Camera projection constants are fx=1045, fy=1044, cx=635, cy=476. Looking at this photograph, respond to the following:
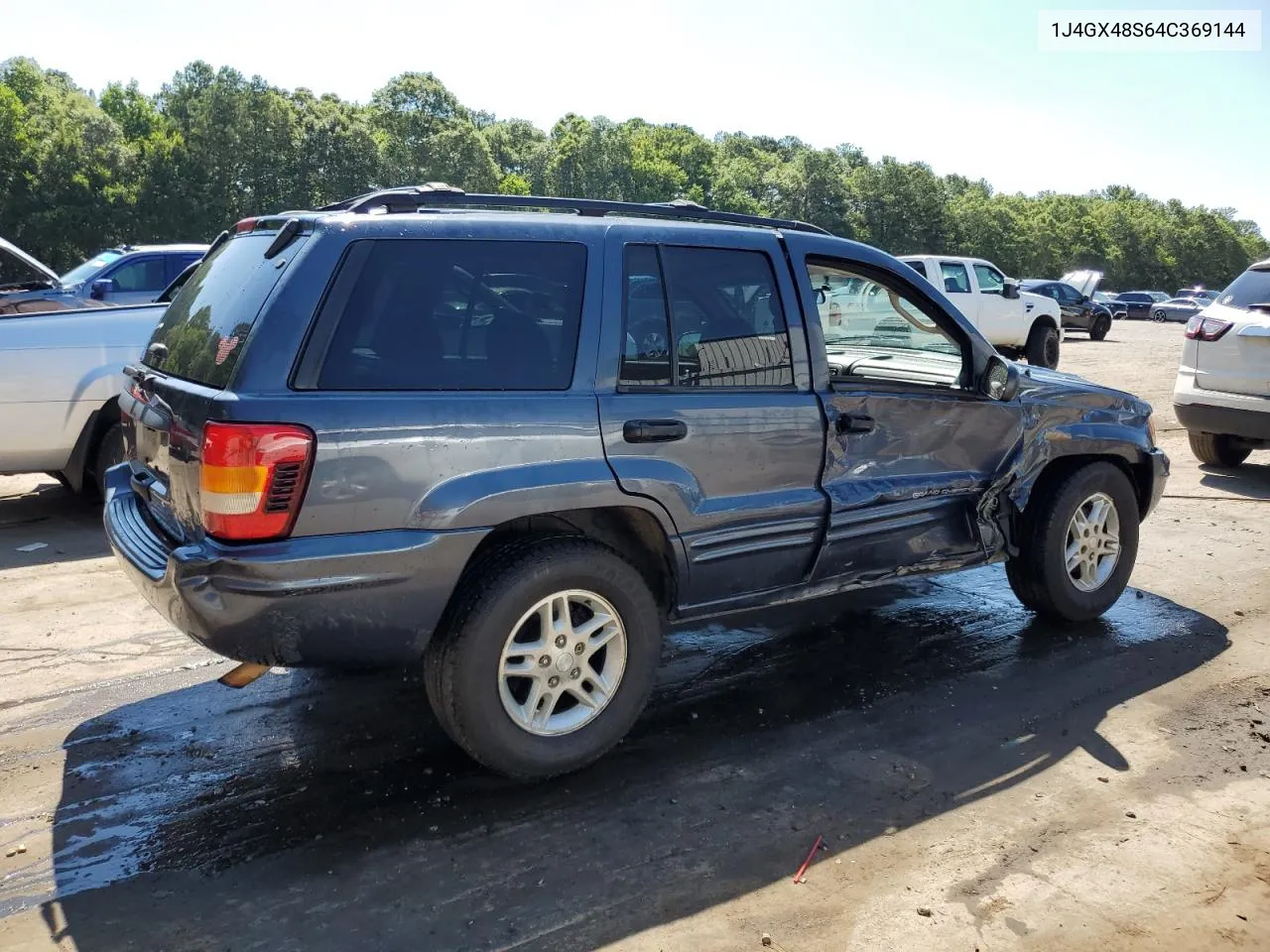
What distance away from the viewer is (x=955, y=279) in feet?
61.5

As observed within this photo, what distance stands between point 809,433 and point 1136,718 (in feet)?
5.93

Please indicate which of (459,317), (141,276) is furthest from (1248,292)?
(141,276)

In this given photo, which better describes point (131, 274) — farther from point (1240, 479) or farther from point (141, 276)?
point (1240, 479)

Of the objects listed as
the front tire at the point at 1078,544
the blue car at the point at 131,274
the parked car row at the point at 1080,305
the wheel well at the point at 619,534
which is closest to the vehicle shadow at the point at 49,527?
the blue car at the point at 131,274

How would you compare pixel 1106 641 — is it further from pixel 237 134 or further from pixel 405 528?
pixel 237 134

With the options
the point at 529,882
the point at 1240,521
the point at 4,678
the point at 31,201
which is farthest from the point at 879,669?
the point at 31,201

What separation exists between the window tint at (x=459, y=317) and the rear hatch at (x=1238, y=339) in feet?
23.2

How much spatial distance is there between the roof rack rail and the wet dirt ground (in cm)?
197

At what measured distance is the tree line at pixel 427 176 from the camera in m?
46.9

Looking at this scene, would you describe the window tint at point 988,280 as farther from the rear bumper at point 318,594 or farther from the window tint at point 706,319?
the rear bumper at point 318,594

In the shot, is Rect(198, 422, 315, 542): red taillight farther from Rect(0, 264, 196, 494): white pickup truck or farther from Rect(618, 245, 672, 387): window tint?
Rect(0, 264, 196, 494): white pickup truck

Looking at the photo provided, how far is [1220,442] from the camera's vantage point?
9.68m

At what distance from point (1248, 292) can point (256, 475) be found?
8.69 m

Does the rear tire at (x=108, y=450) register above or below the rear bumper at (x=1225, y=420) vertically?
below
